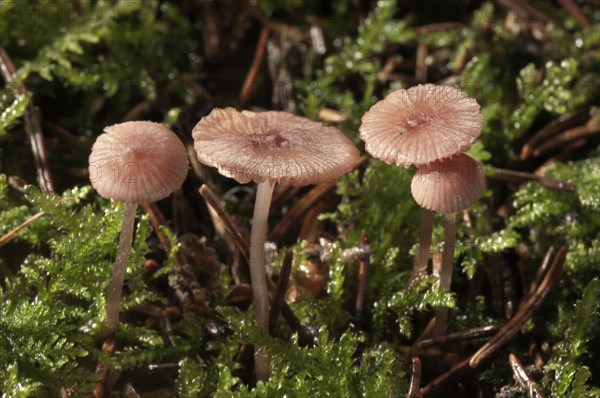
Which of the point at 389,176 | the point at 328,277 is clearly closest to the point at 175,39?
the point at 389,176

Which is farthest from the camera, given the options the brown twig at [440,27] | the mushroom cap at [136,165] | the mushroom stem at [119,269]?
the brown twig at [440,27]

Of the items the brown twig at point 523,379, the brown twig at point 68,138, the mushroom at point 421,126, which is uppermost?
the mushroom at point 421,126

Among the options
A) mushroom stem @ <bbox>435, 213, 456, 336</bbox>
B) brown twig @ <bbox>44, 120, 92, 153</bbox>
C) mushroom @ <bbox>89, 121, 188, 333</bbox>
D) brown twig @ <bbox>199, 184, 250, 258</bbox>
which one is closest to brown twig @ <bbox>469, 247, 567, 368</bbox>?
mushroom stem @ <bbox>435, 213, 456, 336</bbox>

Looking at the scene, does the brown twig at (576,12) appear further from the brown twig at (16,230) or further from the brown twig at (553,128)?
the brown twig at (16,230)

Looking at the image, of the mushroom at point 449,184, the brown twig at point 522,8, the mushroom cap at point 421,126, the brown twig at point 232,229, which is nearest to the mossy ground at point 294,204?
the brown twig at point 522,8

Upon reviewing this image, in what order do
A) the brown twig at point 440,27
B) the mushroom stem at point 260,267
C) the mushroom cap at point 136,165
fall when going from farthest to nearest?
the brown twig at point 440,27 → the mushroom stem at point 260,267 → the mushroom cap at point 136,165

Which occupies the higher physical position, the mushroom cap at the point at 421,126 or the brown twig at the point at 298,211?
the mushroom cap at the point at 421,126
